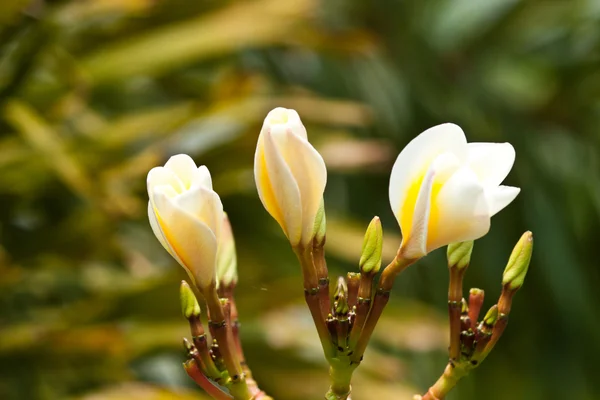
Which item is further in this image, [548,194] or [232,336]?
[548,194]

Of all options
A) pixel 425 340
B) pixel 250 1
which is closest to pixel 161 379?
pixel 425 340

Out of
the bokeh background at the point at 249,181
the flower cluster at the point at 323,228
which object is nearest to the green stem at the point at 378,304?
the flower cluster at the point at 323,228

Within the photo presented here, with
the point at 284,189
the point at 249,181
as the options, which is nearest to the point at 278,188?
the point at 284,189

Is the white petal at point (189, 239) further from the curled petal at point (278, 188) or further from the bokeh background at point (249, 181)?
the bokeh background at point (249, 181)

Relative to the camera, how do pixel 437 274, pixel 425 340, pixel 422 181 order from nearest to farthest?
pixel 422 181, pixel 425 340, pixel 437 274

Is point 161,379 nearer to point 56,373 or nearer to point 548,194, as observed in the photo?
point 56,373

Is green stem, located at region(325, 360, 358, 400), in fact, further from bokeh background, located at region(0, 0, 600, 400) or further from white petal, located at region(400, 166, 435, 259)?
bokeh background, located at region(0, 0, 600, 400)
